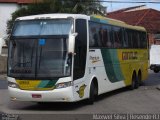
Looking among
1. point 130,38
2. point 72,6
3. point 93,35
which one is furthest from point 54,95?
point 72,6

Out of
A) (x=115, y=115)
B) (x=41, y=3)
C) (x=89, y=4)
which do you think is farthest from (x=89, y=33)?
(x=41, y=3)

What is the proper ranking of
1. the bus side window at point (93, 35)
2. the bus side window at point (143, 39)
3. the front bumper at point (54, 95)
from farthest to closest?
the bus side window at point (143, 39)
the bus side window at point (93, 35)
the front bumper at point (54, 95)

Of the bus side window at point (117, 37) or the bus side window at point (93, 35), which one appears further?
the bus side window at point (117, 37)

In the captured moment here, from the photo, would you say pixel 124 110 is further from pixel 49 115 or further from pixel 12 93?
pixel 12 93

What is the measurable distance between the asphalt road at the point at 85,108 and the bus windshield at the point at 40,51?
1146 mm

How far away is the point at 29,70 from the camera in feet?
51.9

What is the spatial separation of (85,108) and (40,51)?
233 centimetres

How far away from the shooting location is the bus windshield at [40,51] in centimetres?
1564

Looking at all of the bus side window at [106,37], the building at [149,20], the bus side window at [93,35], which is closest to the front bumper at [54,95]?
the bus side window at [93,35]

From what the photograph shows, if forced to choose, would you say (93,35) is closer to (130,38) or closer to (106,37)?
(106,37)

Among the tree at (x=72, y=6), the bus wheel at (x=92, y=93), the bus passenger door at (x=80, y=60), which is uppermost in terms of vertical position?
the tree at (x=72, y=6)

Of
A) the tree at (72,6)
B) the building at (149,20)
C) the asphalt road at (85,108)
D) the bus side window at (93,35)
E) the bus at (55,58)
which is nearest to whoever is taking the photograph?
the asphalt road at (85,108)

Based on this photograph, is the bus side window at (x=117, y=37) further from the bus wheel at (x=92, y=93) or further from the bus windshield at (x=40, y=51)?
the bus windshield at (x=40, y=51)

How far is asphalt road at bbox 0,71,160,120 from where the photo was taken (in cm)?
1460
